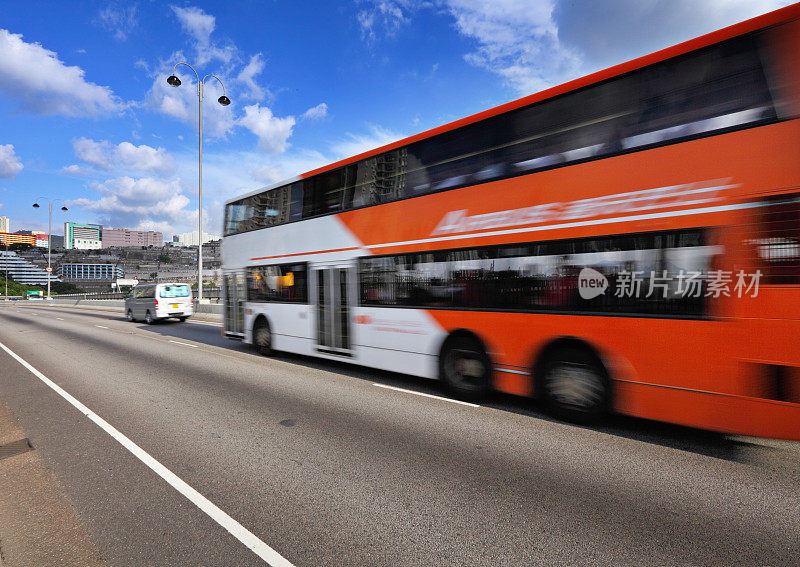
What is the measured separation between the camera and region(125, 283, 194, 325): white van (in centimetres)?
1964

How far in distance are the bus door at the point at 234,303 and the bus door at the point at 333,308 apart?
11.2ft

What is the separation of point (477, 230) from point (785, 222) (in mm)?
3130

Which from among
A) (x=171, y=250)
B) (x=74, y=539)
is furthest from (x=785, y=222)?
(x=171, y=250)

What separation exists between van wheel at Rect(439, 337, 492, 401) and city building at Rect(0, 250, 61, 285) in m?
215

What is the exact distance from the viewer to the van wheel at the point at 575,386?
15.6 feet

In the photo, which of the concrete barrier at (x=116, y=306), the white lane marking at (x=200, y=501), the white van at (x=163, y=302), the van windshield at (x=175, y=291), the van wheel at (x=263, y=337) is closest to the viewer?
the white lane marking at (x=200, y=501)

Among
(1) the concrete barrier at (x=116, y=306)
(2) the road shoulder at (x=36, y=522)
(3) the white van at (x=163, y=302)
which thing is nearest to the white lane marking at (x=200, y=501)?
(2) the road shoulder at (x=36, y=522)

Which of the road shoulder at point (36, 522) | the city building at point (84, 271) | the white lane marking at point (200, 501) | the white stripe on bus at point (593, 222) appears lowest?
the road shoulder at point (36, 522)

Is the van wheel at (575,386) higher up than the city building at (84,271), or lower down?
lower down

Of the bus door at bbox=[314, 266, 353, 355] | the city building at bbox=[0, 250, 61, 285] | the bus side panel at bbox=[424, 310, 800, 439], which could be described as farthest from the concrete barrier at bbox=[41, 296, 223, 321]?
the city building at bbox=[0, 250, 61, 285]

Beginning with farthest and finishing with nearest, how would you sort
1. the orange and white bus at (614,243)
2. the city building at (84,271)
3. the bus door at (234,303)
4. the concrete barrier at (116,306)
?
the city building at (84,271) < the concrete barrier at (116,306) < the bus door at (234,303) < the orange and white bus at (614,243)

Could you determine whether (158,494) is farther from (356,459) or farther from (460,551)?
(460,551)

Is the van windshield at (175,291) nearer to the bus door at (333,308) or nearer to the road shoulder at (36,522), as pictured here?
the bus door at (333,308)

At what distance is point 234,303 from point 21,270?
218427mm
